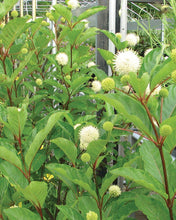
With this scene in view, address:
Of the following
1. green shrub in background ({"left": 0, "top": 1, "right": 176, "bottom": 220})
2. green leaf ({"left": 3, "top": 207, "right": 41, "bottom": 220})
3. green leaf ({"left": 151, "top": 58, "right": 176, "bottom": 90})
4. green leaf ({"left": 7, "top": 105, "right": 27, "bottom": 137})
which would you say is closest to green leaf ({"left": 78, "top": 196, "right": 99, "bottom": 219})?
green shrub in background ({"left": 0, "top": 1, "right": 176, "bottom": 220})

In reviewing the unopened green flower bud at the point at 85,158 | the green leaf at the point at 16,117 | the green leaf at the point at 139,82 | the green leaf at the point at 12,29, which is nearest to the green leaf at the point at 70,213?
the unopened green flower bud at the point at 85,158

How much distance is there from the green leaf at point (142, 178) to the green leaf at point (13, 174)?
28 centimetres

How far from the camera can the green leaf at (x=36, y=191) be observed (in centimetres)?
64

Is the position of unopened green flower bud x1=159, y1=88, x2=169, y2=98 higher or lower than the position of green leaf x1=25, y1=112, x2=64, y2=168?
higher

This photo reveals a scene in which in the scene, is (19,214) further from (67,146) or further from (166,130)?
(166,130)

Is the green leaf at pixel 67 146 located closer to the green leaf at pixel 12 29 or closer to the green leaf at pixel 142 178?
the green leaf at pixel 142 178

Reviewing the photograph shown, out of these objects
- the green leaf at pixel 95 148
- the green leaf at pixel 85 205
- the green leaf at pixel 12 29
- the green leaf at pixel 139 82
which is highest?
the green leaf at pixel 12 29

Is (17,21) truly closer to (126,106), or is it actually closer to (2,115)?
(2,115)

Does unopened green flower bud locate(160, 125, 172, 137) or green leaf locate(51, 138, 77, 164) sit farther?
green leaf locate(51, 138, 77, 164)

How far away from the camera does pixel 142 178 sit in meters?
0.58

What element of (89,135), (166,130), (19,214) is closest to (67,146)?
(89,135)

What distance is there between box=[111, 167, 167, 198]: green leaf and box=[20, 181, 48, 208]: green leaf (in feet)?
0.57

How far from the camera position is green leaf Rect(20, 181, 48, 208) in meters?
0.64

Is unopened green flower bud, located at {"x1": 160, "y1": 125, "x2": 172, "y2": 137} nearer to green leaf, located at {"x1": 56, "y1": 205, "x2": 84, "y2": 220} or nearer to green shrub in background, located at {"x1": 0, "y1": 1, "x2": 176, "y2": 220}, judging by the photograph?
green shrub in background, located at {"x1": 0, "y1": 1, "x2": 176, "y2": 220}
